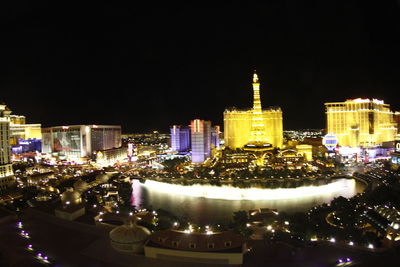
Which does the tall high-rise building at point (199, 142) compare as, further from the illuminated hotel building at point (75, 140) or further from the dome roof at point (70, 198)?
the dome roof at point (70, 198)

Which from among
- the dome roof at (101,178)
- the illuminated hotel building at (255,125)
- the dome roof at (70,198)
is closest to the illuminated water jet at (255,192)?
the dome roof at (101,178)

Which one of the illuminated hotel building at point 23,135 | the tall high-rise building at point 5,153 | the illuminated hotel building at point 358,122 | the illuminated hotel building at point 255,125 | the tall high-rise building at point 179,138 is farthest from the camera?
the illuminated hotel building at point 23,135

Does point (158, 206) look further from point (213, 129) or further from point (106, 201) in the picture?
point (213, 129)

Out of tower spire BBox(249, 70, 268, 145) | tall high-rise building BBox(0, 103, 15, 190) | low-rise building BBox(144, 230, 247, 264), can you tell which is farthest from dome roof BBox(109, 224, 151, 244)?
tower spire BBox(249, 70, 268, 145)

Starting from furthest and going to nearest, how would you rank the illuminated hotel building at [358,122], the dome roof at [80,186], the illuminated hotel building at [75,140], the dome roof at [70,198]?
the illuminated hotel building at [75,140], the illuminated hotel building at [358,122], the dome roof at [80,186], the dome roof at [70,198]

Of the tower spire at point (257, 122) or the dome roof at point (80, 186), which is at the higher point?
the tower spire at point (257, 122)

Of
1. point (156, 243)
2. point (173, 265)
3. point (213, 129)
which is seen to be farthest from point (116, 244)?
point (213, 129)

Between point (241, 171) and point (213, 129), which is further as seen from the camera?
point (213, 129)
